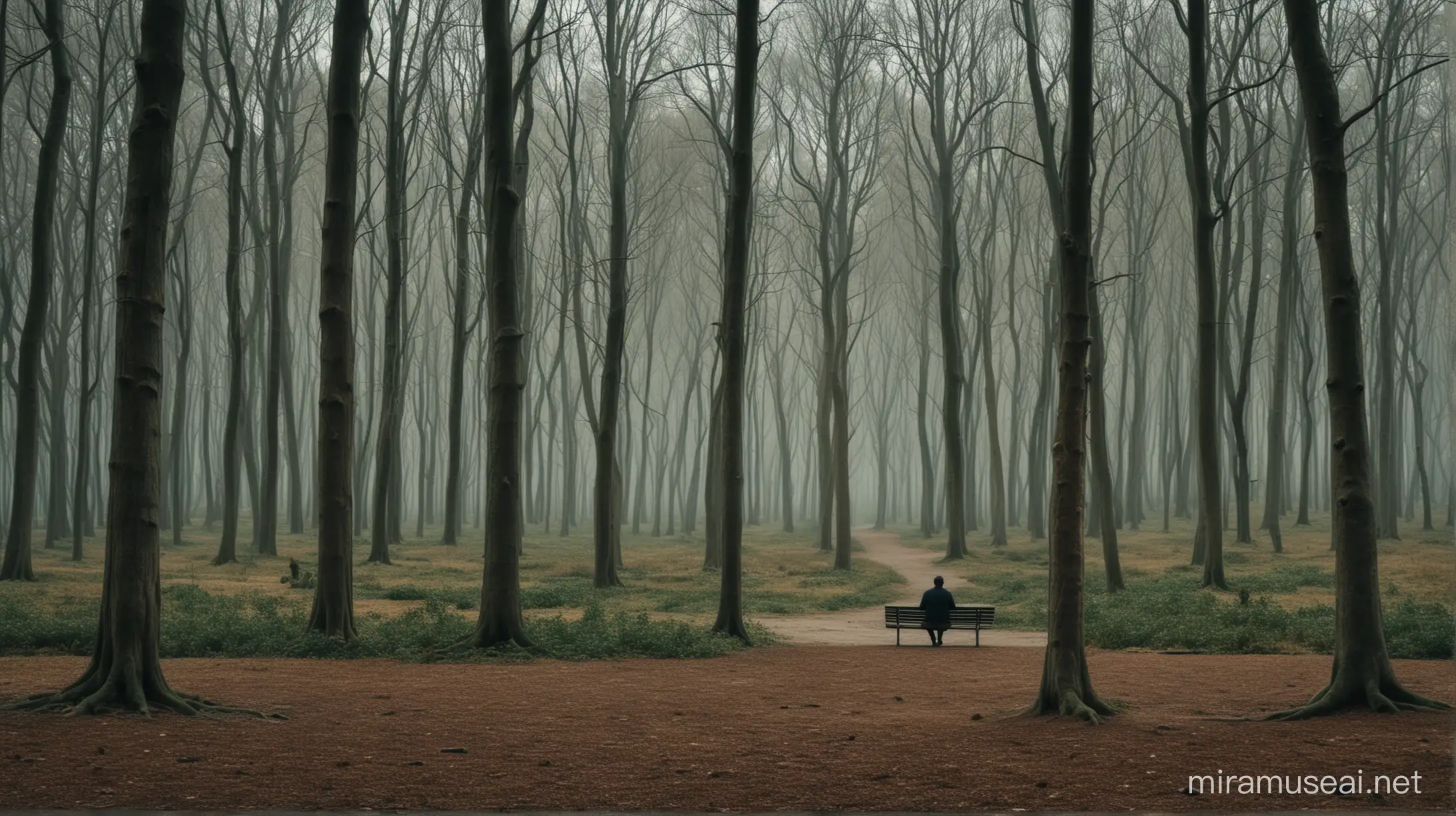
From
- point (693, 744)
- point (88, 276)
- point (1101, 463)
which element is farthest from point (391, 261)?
point (693, 744)

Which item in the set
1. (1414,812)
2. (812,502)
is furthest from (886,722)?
(812,502)

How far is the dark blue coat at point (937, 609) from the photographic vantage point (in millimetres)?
14852

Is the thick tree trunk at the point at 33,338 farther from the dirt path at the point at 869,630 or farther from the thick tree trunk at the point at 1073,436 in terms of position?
the thick tree trunk at the point at 1073,436

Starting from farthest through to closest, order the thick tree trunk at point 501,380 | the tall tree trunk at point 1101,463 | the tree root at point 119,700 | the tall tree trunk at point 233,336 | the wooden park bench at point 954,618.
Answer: the tall tree trunk at point 233,336, the tall tree trunk at point 1101,463, the wooden park bench at point 954,618, the thick tree trunk at point 501,380, the tree root at point 119,700

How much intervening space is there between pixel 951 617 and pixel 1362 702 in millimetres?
6505

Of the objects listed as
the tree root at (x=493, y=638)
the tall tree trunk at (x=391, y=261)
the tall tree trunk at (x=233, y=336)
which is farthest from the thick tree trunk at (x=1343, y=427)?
the tall tree trunk at (x=233, y=336)

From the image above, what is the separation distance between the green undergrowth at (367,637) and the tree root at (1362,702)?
22.5ft

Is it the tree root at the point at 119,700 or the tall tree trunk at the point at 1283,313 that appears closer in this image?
the tree root at the point at 119,700

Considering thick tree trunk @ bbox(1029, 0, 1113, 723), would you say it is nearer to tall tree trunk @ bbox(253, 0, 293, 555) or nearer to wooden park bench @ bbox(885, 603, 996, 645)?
wooden park bench @ bbox(885, 603, 996, 645)

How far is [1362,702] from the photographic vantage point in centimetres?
877

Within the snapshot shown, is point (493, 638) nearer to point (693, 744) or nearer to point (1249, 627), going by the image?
point (693, 744)

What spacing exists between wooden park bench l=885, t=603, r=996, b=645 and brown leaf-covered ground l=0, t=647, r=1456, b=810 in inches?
124

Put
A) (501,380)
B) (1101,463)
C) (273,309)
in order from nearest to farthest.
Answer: (501,380) → (1101,463) → (273,309)

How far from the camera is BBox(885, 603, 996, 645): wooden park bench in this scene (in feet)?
48.7
